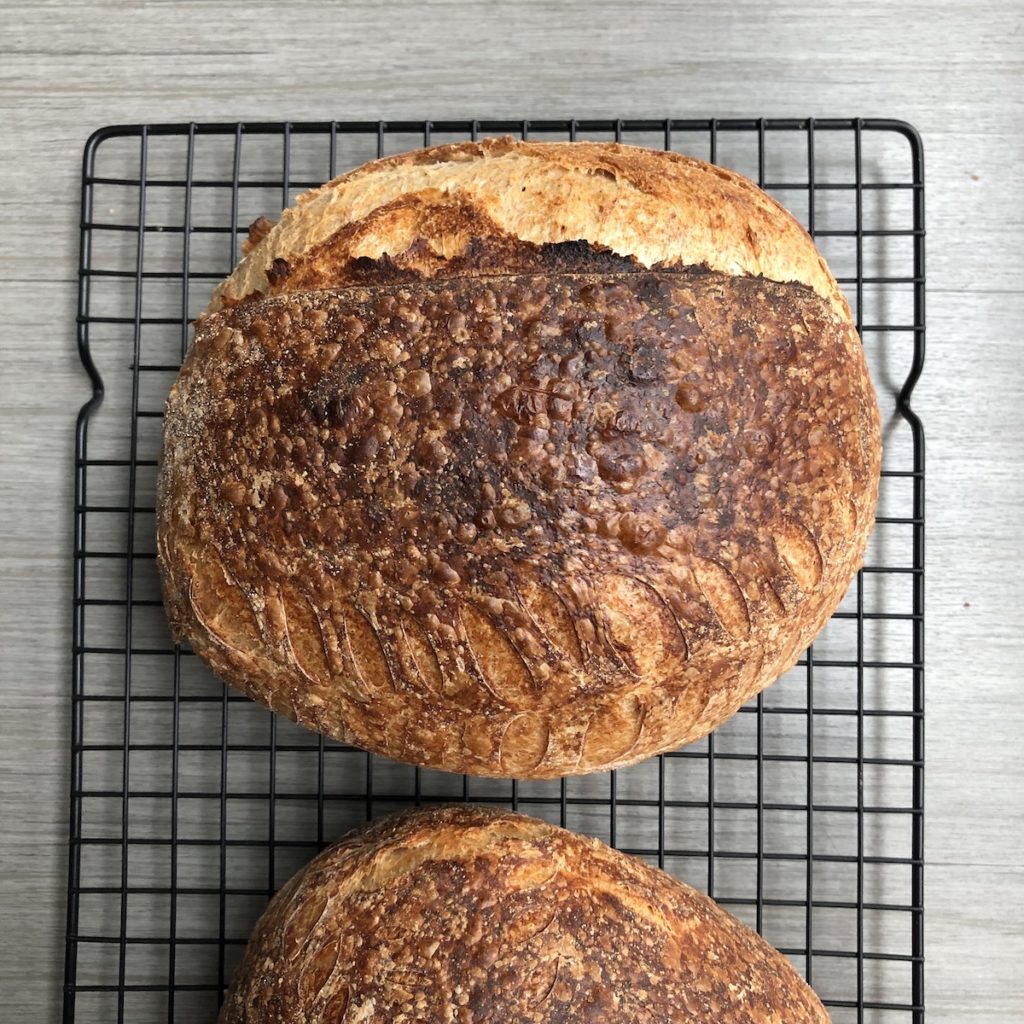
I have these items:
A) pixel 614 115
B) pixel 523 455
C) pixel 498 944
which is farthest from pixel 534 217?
pixel 498 944

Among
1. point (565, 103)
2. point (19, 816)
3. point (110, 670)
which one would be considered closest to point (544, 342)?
point (565, 103)

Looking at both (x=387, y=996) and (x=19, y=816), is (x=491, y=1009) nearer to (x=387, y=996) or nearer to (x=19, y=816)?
(x=387, y=996)

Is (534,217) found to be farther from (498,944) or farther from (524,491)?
(498,944)

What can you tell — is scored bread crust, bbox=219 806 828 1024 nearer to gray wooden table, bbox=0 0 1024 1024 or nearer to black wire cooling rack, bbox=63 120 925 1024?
black wire cooling rack, bbox=63 120 925 1024

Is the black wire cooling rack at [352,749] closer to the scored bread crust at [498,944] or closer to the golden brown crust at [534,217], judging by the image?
the scored bread crust at [498,944]

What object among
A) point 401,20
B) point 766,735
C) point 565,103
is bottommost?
point 766,735

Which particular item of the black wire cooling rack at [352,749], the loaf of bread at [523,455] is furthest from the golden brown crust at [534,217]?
the black wire cooling rack at [352,749]

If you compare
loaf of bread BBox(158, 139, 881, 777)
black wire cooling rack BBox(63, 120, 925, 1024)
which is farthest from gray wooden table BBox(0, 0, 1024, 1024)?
loaf of bread BBox(158, 139, 881, 777)
